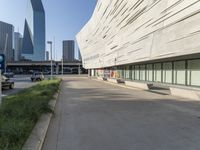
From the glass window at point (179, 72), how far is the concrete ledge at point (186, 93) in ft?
9.20

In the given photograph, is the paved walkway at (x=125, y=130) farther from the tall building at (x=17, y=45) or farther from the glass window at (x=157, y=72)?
the tall building at (x=17, y=45)

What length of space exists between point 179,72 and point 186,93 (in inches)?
222

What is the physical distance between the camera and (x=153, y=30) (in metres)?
25.4

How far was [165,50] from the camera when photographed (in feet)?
74.3

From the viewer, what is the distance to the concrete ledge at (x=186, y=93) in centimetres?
1878

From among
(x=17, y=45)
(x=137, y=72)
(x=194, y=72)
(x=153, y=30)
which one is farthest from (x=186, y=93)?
(x=17, y=45)

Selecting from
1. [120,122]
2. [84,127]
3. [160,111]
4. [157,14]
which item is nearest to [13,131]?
[84,127]

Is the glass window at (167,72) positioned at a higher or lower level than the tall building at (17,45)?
lower

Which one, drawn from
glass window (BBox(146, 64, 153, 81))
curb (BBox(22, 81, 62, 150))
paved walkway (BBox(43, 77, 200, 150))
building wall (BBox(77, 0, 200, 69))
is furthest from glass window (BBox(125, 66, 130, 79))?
curb (BBox(22, 81, 62, 150))

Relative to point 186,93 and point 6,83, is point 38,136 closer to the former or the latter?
point 186,93

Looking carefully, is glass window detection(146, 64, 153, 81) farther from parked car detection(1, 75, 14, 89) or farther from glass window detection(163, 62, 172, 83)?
parked car detection(1, 75, 14, 89)

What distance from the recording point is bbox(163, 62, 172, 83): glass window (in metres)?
27.6

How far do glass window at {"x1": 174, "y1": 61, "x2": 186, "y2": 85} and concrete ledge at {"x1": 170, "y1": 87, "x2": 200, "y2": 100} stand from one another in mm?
2804

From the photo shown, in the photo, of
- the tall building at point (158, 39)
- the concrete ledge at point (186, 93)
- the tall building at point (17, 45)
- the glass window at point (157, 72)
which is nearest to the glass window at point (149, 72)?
the tall building at point (158, 39)
